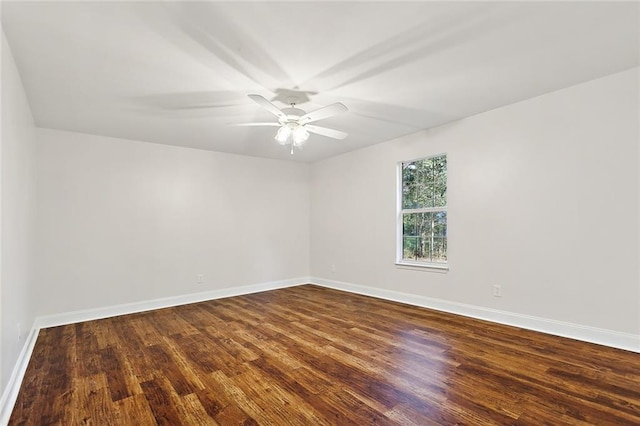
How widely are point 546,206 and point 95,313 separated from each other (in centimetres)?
542

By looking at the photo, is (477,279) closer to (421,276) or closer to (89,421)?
(421,276)

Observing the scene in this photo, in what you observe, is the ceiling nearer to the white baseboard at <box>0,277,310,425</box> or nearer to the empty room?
the empty room

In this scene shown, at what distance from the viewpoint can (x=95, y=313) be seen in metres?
3.98

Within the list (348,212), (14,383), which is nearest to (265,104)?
(14,383)

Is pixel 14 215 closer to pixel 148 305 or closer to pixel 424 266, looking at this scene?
pixel 148 305

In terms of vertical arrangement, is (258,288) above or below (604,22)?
below

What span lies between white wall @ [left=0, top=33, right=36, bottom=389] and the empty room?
4cm

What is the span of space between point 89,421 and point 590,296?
13.2 ft

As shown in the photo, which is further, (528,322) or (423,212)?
(423,212)

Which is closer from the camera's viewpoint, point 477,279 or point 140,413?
point 140,413

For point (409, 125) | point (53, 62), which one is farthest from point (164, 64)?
point (409, 125)

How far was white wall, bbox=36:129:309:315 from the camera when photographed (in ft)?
12.6

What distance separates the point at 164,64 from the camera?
7.83ft

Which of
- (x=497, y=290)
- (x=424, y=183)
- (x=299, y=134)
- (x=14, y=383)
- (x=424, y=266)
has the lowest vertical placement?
(x=14, y=383)
